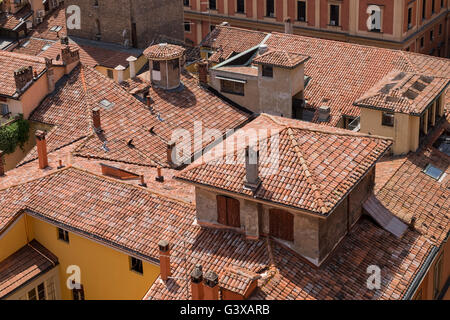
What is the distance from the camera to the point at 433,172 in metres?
39.8

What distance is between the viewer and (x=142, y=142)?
146ft

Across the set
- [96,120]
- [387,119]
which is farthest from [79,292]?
[387,119]

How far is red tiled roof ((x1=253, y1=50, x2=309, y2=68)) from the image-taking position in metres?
46.7

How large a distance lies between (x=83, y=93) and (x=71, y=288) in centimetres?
1568

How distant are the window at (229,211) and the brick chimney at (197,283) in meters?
4.23

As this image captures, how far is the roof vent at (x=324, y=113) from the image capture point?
47.9 metres

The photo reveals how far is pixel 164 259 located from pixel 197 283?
8.81ft

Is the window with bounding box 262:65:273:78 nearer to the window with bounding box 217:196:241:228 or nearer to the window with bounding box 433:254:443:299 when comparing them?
the window with bounding box 217:196:241:228

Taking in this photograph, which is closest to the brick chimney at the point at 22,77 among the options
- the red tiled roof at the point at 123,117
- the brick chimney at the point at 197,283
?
the red tiled roof at the point at 123,117

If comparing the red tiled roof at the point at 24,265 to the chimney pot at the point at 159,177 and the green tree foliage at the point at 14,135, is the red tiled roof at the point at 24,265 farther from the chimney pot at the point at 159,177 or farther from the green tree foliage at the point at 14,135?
the green tree foliage at the point at 14,135

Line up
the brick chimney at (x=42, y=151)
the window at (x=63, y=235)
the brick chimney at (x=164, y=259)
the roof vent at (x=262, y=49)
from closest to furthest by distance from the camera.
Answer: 1. the brick chimney at (x=164, y=259)
2. the window at (x=63, y=235)
3. the brick chimney at (x=42, y=151)
4. the roof vent at (x=262, y=49)

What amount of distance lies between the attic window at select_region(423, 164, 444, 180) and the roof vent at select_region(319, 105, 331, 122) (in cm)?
922

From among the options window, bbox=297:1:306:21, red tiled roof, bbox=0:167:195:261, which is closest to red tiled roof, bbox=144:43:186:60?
red tiled roof, bbox=0:167:195:261

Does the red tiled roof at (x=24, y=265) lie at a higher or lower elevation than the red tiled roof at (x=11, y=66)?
lower
